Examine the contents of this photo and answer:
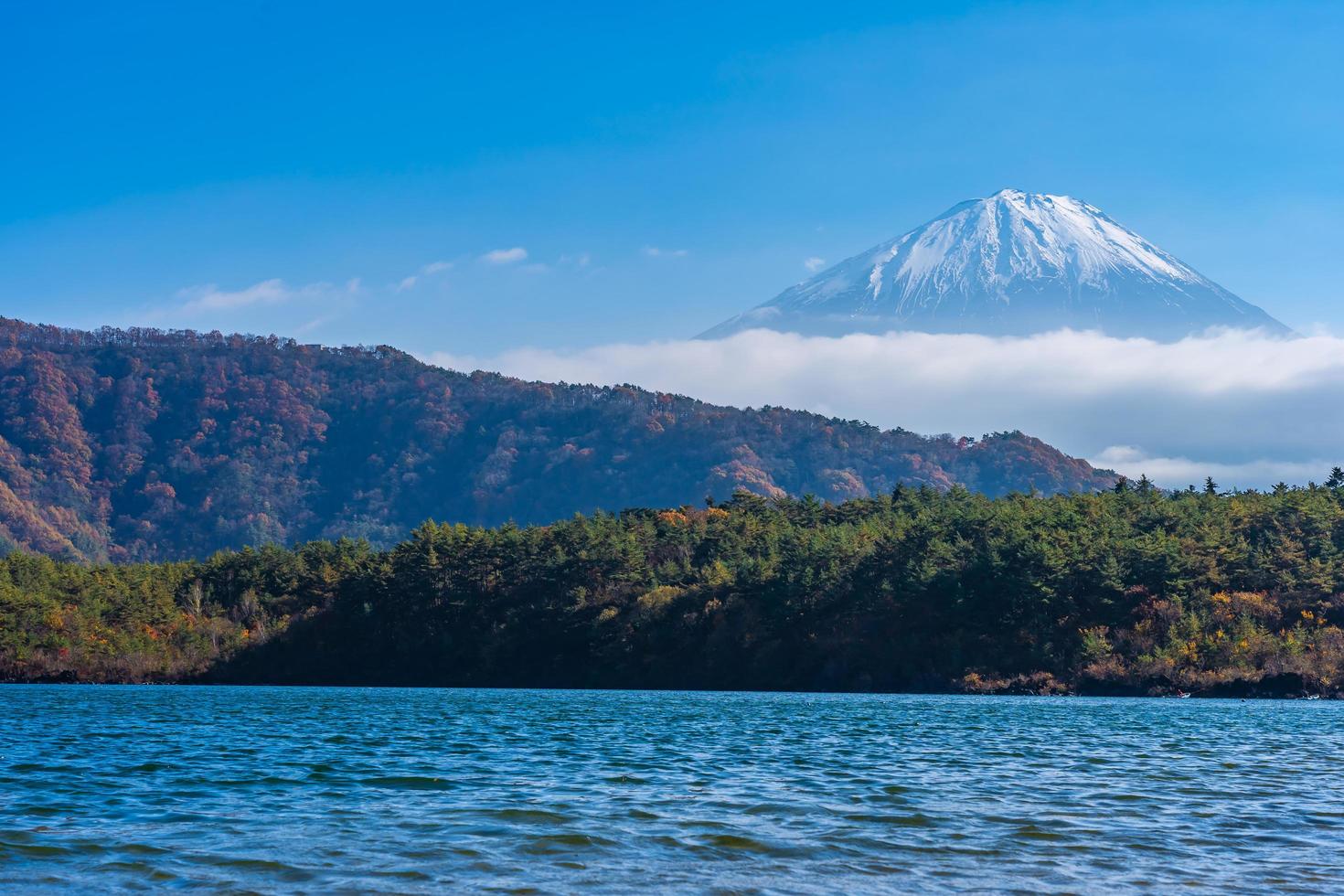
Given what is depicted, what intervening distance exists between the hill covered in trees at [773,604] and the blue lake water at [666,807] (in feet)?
140

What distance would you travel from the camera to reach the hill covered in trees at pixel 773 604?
90.0 metres

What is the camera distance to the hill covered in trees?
90000mm

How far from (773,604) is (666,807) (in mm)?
80126

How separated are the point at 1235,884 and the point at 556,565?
99.0m

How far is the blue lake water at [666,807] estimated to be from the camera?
61.0 feet

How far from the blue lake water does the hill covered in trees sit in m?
42.5

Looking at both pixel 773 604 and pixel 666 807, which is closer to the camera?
pixel 666 807

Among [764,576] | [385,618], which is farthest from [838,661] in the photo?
[385,618]

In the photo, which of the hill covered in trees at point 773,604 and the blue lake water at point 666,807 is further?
the hill covered in trees at point 773,604

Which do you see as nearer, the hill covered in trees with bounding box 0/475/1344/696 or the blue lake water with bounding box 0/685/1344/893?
the blue lake water with bounding box 0/685/1344/893

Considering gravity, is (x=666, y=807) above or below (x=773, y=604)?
below

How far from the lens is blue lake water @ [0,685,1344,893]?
61.0 feet

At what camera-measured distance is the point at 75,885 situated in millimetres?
17312

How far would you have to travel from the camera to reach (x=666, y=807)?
977 inches
